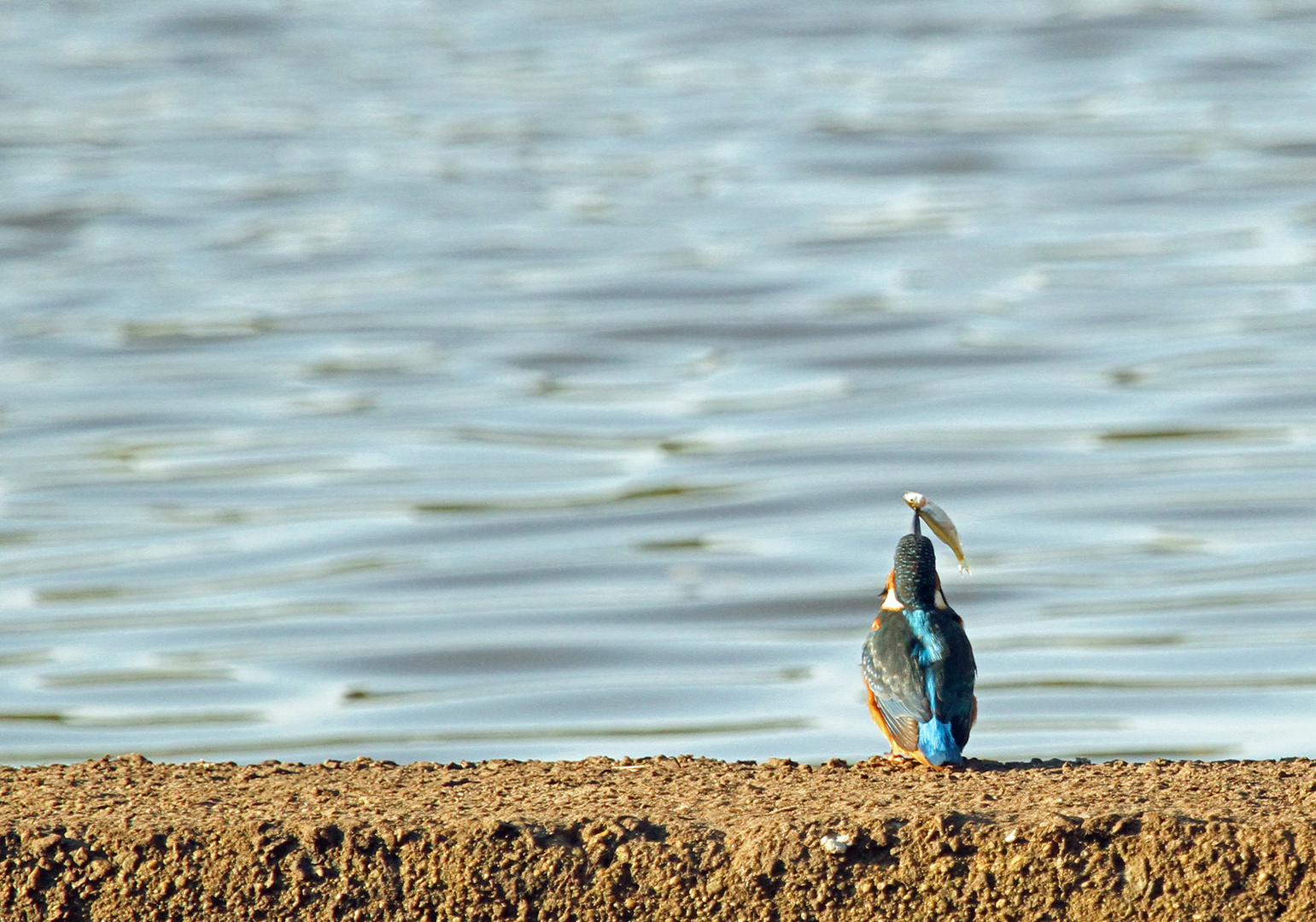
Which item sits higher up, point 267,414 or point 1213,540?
point 267,414

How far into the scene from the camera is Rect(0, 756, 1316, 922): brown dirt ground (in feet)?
11.7

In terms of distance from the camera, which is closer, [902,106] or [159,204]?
[159,204]

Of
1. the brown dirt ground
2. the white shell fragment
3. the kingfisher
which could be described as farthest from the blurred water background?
the white shell fragment

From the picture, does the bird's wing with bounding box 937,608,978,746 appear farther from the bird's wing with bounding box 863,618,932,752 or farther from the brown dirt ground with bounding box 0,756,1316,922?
the brown dirt ground with bounding box 0,756,1316,922

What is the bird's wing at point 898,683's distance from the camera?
14.2 ft

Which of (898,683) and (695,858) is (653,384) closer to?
(898,683)

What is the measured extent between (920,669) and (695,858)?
861 millimetres

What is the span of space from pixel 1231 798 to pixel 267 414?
981 centimetres

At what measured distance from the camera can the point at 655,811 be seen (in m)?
3.85

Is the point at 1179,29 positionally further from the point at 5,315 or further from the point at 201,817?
the point at 201,817

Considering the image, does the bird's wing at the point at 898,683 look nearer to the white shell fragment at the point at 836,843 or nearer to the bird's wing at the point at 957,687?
the bird's wing at the point at 957,687

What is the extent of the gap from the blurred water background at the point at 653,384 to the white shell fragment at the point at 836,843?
308 cm

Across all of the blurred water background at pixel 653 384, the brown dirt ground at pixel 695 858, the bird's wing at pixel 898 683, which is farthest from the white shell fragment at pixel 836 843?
the blurred water background at pixel 653 384

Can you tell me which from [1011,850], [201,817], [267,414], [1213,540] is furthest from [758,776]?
[267,414]
